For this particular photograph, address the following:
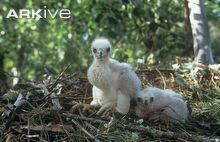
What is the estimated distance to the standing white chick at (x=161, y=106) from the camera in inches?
222

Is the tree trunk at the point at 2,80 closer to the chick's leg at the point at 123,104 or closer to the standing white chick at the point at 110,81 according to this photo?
the standing white chick at the point at 110,81

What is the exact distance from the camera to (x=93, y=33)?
41.9ft

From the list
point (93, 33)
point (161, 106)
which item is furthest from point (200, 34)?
point (93, 33)

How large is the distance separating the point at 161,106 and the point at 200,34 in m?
2.33

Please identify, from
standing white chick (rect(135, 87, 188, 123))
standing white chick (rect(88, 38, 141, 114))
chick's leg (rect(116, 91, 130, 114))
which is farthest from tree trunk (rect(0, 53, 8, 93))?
standing white chick (rect(135, 87, 188, 123))

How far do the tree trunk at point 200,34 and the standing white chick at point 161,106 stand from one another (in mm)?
2062

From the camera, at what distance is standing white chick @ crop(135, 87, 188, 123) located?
565 centimetres

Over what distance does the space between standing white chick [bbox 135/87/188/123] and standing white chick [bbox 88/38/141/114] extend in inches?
6.1

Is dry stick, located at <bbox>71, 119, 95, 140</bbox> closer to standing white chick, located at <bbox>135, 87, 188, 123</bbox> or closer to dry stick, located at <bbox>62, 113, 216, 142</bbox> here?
dry stick, located at <bbox>62, 113, 216, 142</bbox>

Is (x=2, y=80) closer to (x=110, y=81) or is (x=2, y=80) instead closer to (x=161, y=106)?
(x=110, y=81)

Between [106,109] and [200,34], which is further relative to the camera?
[200,34]

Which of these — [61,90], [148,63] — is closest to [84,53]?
[148,63]

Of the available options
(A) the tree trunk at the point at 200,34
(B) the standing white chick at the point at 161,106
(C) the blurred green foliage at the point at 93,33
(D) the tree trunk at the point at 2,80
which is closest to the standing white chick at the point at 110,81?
(B) the standing white chick at the point at 161,106

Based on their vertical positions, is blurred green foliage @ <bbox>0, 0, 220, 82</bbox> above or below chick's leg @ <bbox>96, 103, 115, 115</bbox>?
above
